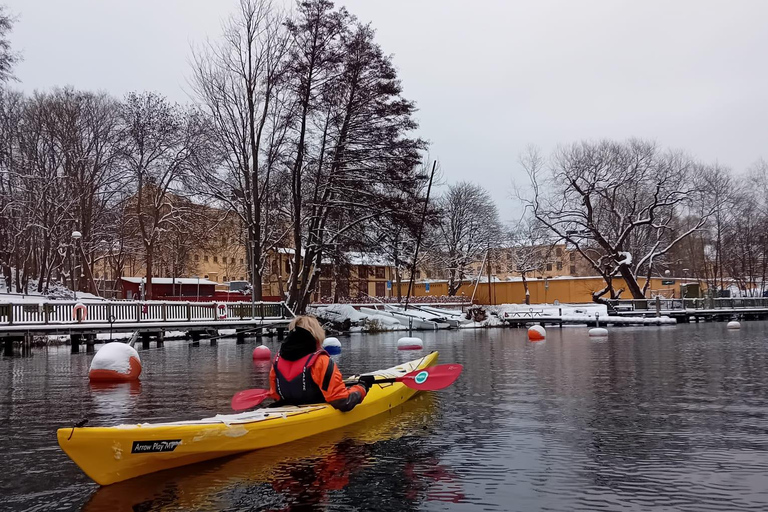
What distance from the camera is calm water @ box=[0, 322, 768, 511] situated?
18.8 ft

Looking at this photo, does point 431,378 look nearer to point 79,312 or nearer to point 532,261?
point 79,312

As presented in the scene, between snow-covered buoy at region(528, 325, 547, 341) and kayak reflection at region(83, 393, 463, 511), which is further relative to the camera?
snow-covered buoy at region(528, 325, 547, 341)

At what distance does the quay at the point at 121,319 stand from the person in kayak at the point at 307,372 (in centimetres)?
1581

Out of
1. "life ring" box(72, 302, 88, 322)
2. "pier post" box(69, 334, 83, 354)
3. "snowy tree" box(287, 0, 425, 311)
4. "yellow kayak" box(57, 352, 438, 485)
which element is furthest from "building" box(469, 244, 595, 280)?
"yellow kayak" box(57, 352, 438, 485)

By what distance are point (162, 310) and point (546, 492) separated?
2401 centimetres

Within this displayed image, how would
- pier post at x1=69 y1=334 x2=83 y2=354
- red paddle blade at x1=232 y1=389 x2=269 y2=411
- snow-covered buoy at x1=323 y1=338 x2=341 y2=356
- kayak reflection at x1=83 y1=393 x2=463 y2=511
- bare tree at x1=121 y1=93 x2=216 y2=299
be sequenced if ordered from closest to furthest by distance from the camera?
kayak reflection at x1=83 y1=393 x2=463 y2=511 → red paddle blade at x1=232 y1=389 x2=269 y2=411 → snow-covered buoy at x1=323 y1=338 x2=341 y2=356 → pier post at x1=69 y1=334 x2=83 y2=354 → bare tree at x1=121 y1=93 x2=216 y2=299

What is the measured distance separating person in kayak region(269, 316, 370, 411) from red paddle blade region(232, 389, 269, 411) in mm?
625

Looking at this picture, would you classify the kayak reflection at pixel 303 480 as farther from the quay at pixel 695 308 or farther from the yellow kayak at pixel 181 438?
the quay at pixel 695 308

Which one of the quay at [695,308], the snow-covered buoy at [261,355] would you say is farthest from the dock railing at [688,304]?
the snow-covered buoy at [261,355]

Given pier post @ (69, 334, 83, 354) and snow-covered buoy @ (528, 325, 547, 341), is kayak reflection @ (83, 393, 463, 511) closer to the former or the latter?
pier post @ (69, 334, 83, 354)

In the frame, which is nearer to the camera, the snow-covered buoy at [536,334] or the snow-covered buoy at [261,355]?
the snow-covered buoy at [261,355]

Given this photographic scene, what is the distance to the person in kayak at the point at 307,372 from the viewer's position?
7785mm

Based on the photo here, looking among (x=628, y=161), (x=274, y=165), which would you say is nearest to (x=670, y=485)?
(x=274, y=165)

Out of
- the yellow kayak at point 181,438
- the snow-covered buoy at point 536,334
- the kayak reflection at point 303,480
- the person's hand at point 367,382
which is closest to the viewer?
the kayak reflection at point 303,480
